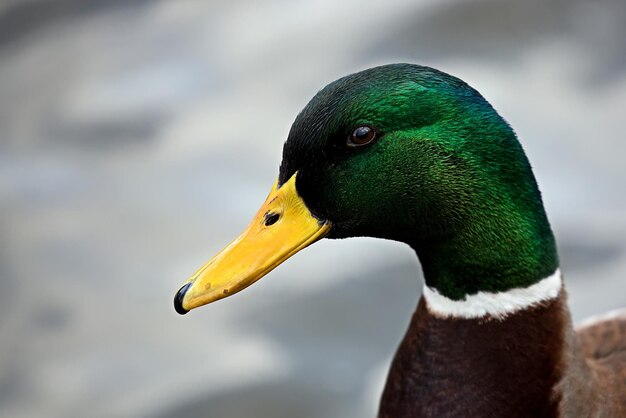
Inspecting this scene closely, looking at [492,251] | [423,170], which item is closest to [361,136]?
[423,170]

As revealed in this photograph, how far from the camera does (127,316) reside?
3.58 meters

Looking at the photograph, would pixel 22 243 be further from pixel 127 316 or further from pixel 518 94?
pixel 518 94

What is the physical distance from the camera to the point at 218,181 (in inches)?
155

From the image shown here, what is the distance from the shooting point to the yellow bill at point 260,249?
2139 millimetres

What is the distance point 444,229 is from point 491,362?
0.32 meters

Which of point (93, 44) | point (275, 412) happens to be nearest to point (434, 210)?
point (275, 412)

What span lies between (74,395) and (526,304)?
1621 mm

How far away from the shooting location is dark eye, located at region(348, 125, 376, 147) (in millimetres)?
2092

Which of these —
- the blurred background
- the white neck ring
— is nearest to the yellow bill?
the white neck ring

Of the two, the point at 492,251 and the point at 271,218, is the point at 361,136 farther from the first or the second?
the point at 492,251

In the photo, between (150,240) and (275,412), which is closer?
(275,412)

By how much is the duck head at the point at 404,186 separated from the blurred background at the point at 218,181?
1.24m

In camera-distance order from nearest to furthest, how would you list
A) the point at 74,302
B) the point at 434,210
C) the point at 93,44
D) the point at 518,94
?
the point at 434,210, the point at 74,302, the point at 518,94, the point at 93,44

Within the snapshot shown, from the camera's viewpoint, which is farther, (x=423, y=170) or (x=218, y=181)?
(x=218, y=181)
